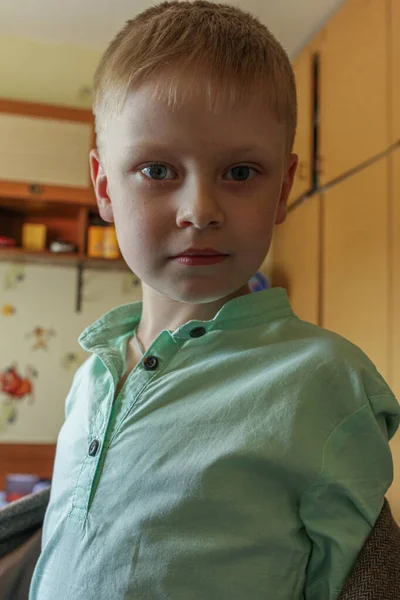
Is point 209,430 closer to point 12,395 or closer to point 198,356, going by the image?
point 198,356

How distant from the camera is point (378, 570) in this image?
0.46 meters

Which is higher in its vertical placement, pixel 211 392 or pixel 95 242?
pixel 95 242

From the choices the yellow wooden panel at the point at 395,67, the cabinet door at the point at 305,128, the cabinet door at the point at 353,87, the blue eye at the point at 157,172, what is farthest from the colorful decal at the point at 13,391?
the blue eye at the point at 157,172

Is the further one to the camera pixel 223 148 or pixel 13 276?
pixel 13 276

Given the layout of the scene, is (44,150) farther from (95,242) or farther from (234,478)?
(234,478)

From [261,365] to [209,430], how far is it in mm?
83

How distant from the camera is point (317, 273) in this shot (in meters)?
2.26

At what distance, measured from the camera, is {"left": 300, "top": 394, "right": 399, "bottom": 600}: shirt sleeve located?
1.56 feet

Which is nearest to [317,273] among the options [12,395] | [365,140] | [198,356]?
[365,140]

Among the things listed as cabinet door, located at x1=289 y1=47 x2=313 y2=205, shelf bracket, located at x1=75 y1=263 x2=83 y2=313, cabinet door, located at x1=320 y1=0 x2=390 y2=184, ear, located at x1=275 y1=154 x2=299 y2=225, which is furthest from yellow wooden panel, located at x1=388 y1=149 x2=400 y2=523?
shelf bracket, located at x1=75 y1=263 x2=83 y2=313

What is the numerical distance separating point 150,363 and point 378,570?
0.94 feet

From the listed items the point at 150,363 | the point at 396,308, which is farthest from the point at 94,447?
the point at 396,308

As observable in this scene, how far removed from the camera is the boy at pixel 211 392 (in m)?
0.49

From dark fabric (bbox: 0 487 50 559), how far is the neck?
0.24 meters
